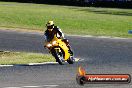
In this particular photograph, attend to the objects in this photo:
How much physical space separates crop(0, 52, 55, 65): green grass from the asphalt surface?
146cm

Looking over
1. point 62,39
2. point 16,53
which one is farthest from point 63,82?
point 16,53

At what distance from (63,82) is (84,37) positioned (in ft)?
62.3

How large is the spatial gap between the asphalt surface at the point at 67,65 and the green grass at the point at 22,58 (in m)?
1.46

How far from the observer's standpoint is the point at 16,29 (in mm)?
39312

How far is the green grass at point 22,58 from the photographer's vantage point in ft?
70.7

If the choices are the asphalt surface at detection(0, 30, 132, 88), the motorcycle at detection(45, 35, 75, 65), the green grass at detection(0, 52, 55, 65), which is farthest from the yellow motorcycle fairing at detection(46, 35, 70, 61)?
the green grass at detection(0, 52, 55, 65)

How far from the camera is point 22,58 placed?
2258cm

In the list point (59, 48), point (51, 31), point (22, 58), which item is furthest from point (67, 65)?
point (51, 31)

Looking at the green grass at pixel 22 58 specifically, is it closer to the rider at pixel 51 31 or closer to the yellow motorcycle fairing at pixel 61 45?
the yellow motorcycle fairing at pixel 61 45

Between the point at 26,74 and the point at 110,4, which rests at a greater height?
the point at 26,74

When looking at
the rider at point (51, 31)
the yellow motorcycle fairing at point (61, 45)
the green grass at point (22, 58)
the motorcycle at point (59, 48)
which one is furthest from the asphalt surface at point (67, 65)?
the rider at point (51, 31)

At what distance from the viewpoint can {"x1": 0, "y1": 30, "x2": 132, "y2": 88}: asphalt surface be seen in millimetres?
16094

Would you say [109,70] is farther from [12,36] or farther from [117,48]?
[12,36]

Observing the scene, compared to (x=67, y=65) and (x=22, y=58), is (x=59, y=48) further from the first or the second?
(x=22, y=58)
